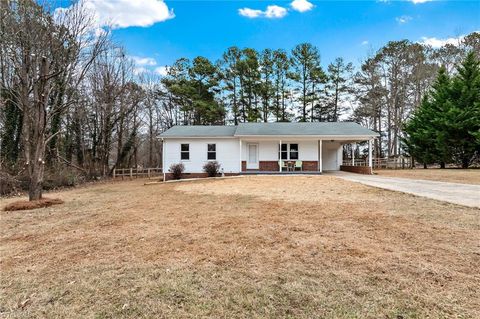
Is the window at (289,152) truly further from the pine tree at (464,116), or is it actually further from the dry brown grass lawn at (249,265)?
the dry brown grass lawn at (249,265)

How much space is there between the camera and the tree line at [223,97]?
21016mm

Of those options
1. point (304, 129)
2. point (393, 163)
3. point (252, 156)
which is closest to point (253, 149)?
point (252, 156)

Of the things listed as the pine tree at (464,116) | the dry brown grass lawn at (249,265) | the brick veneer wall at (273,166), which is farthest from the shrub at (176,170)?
the pine tree at (464,116)

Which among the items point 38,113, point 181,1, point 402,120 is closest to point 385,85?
point 402,120

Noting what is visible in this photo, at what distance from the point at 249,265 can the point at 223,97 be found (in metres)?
29.3

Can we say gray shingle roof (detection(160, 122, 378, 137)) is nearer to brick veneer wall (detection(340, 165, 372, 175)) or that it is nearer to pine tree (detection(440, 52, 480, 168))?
brick veneer wall (detection(340, 165, 372, 175))

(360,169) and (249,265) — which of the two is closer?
(249,265)

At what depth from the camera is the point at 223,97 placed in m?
31.4

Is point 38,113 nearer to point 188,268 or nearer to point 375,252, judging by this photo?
point 188,268

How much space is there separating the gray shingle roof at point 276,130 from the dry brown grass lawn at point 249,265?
1243 cm

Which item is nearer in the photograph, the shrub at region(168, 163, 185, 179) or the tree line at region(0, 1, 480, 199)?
the shrub at region(168, 163, 185, 179)

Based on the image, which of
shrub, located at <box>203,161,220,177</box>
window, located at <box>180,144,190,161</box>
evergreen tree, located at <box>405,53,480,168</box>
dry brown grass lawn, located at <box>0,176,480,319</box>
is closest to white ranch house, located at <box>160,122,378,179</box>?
window, located at <box>180,144,190,161</box>

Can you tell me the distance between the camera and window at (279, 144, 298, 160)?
1898cm

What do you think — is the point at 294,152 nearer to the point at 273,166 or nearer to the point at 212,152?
the point at 273,166
